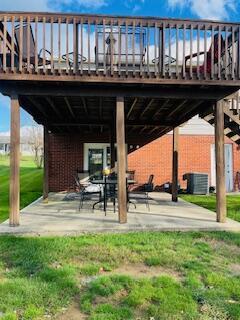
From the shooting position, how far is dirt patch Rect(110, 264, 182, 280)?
4.23m

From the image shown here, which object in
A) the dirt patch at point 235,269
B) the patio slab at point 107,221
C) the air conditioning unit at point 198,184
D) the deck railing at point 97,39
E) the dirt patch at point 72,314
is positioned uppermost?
the deck railing at point 97,39

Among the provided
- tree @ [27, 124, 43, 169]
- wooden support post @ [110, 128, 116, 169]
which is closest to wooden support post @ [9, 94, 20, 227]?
wooden support post @ [110, 128, 116, 169]

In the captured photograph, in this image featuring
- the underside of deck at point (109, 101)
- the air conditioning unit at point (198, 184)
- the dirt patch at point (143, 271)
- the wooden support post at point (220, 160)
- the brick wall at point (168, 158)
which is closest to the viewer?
the dirt patch at point (143, 271)

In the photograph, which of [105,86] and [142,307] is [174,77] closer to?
[105,86]

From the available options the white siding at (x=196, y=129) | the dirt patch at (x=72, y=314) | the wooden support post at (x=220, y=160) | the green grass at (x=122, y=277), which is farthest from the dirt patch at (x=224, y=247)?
the white siding at (x=196, y=129)

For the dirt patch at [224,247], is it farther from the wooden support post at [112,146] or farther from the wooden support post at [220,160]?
the wooden support post at [112,146]

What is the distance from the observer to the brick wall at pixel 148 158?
13.7m

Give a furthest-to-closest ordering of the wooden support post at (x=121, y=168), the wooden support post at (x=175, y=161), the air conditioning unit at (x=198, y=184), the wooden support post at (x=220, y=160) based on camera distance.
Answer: the air conditioning unit at (x=198, y=184), the wooden support post at (x=175, y=161), the wooden support post at (x=220, y=160), the wooden support post at (x=121, y=168)

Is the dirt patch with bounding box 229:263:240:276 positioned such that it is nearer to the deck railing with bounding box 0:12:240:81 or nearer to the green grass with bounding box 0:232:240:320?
the green grass with bounding box 0:232:240:320

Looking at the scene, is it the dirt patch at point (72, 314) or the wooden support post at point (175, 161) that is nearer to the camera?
the dirt patch at point (72, 314)

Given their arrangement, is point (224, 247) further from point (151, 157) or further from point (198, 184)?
point (151, 157)

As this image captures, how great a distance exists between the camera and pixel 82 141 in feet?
45.4

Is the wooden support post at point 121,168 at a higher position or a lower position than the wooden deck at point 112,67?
lower

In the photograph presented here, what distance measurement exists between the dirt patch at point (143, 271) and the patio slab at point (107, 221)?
5.70 feet
